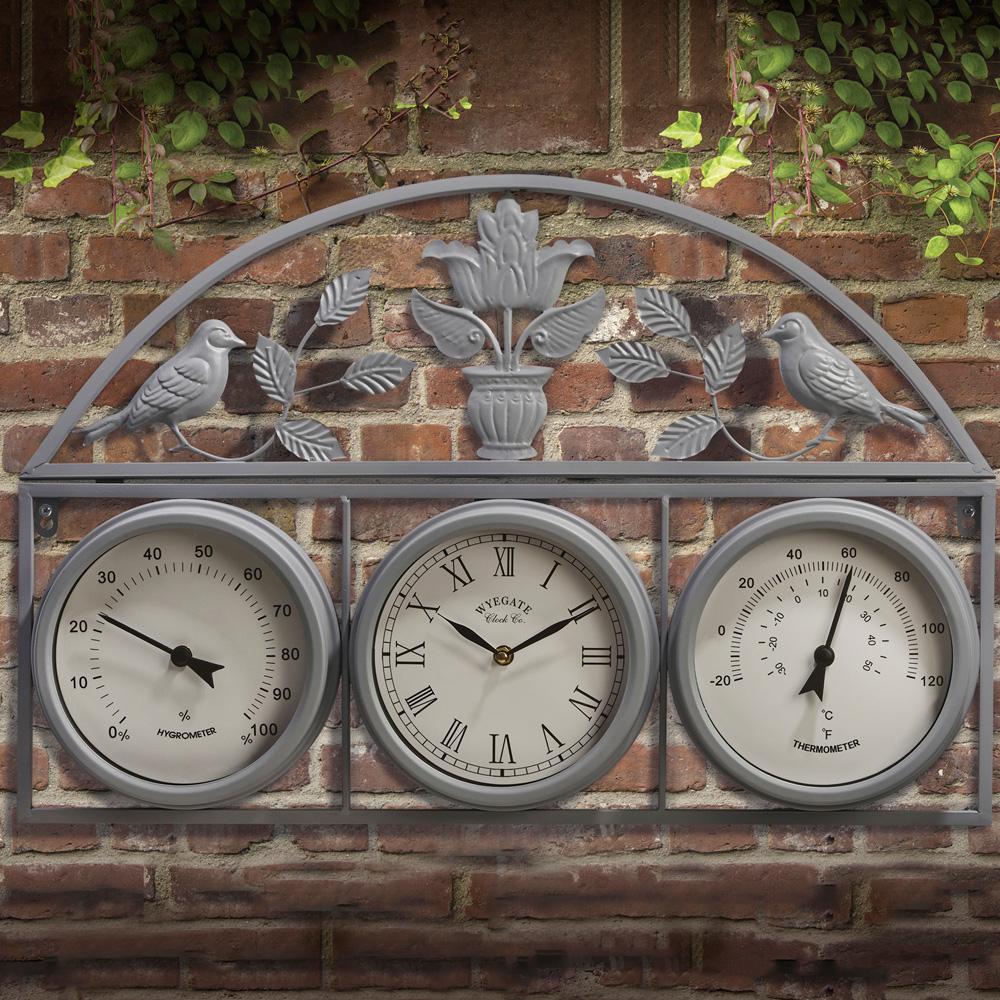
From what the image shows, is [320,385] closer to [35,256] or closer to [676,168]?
[35,256]

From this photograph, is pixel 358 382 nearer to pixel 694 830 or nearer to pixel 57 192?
pixel 57 192

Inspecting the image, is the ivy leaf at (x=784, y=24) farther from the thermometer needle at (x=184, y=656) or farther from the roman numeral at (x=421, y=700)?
the thermometer needle at (x=184, y=656)

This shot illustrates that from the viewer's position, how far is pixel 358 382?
1.29 metres

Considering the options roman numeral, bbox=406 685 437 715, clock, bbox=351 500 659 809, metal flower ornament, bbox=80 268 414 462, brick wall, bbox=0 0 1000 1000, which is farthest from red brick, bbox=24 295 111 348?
roman numeral, bbox=406 685 437 715

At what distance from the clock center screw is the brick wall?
0.19 metres

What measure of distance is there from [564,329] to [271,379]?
0.37m

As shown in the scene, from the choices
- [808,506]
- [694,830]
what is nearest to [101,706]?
[694,830]

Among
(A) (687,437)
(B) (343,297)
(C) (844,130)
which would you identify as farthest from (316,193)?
(C) (844,130)

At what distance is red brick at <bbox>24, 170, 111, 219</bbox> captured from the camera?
4.31ft

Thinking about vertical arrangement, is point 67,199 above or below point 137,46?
below

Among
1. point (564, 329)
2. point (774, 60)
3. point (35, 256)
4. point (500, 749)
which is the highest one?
point (774, 60)

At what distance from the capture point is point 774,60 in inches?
51.0

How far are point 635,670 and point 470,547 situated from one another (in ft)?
0.82

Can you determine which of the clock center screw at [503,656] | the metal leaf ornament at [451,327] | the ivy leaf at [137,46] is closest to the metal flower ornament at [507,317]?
the metal leaf ornament at [451,327]
